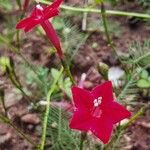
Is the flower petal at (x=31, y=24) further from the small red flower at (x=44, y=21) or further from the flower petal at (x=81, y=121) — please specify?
the flower petal at (x=81, y=121)

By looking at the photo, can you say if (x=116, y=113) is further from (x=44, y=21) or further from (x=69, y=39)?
(x=69, y=39)

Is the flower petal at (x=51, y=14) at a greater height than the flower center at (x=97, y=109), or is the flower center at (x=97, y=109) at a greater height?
the flower petal at (x=51, y=14)

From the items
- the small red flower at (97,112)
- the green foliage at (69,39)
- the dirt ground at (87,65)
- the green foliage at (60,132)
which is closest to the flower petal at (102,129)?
the small red flower at (97,112)

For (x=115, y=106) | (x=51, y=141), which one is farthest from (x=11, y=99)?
(x=115, y=106)

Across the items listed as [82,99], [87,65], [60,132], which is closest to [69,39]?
[87,65]

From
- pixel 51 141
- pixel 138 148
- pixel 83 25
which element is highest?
pixel 83 25

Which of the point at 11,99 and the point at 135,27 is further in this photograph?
the point at 135,27

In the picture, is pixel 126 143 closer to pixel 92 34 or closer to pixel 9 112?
pixel 9 112
